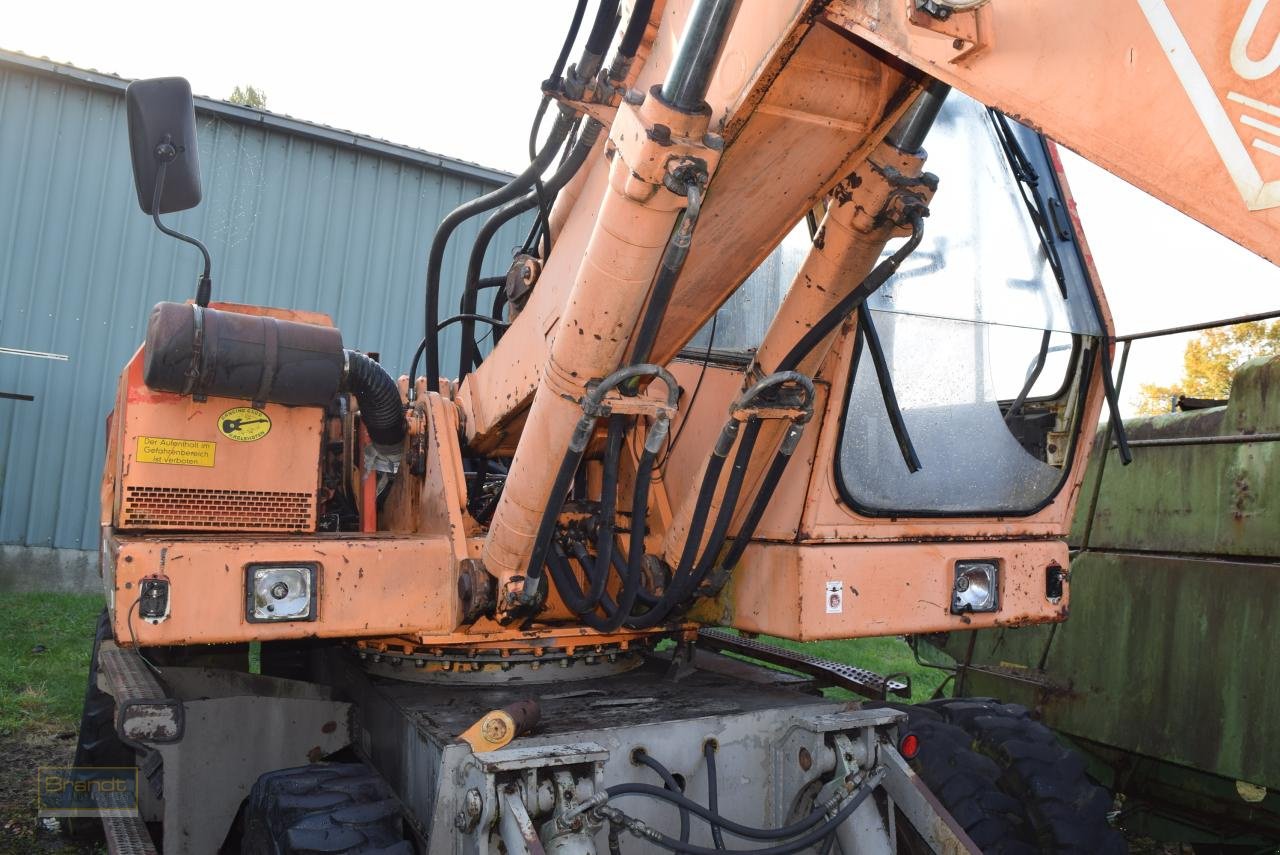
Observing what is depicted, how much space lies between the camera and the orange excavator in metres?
2.34

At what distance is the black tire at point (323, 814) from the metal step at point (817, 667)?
64.7 inches

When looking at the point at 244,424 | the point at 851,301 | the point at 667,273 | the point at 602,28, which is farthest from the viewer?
the point at 244,424

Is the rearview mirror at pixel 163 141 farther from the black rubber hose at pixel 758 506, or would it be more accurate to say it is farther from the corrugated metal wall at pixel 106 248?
the corrugated metal wall at pixel 106 248

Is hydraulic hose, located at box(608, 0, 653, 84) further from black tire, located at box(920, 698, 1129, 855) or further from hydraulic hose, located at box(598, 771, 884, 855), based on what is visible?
black tire, located at box(920, 698, 1129, 855)

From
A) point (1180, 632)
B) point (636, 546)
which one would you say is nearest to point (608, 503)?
point (636, 546)

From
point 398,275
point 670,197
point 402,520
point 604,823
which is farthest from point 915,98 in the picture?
point 398,275

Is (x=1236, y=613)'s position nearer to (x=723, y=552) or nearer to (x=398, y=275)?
(x=723, y=552)

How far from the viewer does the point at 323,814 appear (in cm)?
261

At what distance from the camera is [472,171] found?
10797mm

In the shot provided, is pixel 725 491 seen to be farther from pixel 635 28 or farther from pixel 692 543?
pixel 635 28

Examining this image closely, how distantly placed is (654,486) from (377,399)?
2.90ft

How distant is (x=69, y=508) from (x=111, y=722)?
5561 mm

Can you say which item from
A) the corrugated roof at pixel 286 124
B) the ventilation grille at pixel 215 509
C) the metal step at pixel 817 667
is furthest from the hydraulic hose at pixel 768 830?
the corrugated roof at pixel 286 124

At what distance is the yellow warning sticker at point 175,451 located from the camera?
9.28ft
